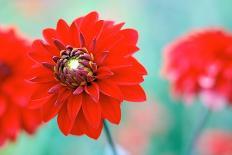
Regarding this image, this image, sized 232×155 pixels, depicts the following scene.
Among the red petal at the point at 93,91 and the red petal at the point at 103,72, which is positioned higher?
the red petal at the point at 103,72

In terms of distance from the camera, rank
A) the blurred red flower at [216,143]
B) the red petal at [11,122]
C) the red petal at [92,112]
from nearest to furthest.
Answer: the red petal at [92,112] → the red petal at [11,122] → the blurred red flower at [216,143]

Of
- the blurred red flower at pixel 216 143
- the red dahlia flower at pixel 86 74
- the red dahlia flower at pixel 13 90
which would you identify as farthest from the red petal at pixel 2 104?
the blurred red flower at pixel 216 143

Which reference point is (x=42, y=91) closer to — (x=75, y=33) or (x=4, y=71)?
(x=75, y=33)

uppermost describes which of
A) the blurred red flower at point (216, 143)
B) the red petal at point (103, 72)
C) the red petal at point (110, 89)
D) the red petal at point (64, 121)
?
the red petal at point (103, 72)

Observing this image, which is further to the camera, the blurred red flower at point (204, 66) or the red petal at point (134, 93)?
the blurred red flower at point (204, 66)

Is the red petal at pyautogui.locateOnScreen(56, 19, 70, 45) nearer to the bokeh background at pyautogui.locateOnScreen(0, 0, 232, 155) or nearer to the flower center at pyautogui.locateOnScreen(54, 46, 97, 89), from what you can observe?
the flower center at pyautogui.locateOnScreen(54, 46, 97, 89)

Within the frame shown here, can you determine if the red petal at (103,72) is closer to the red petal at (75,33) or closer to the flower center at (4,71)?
the red petal at (75,33)

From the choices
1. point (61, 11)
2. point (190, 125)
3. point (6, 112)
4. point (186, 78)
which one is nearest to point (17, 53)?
point (6, 112)
